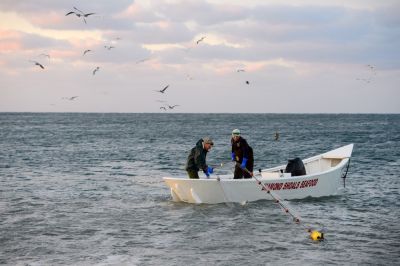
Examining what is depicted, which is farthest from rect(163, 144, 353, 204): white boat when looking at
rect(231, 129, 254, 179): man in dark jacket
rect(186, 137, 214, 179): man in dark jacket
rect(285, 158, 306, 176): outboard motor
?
rect(231, 129, 254, 179): man in dark jacket

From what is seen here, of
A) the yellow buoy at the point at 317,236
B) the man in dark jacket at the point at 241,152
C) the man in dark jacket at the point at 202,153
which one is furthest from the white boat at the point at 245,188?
the yellow buoy at the point at 317,236

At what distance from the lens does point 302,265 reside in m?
A: 9.68

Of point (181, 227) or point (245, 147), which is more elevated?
point (245, 147)

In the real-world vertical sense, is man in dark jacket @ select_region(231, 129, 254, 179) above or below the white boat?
above

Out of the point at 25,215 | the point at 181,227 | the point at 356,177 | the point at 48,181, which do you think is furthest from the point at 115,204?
the point at 356,177

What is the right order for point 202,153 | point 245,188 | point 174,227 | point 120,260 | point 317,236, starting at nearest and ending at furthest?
1. point 120,260
2. point 317,236
3. point 174,227
4. point 202,153
5. point 245,188

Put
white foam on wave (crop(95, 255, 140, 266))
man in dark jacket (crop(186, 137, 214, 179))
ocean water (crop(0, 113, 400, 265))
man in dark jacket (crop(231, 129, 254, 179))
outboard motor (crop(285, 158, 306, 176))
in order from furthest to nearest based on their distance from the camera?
outboard motor (crop(285, 158, 306, 176))
man in dark jacket (crop(231, 129, 254, 179))
man in dark jacket (crop(186, 137, 214, 179))
ocean water (crop(0, 113, 400, 265))
white foam on wave (crop(95, 255, 140, 266))

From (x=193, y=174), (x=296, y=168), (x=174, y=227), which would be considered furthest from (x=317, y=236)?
(x=296, y=168)

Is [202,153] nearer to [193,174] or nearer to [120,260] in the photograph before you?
[193,174]

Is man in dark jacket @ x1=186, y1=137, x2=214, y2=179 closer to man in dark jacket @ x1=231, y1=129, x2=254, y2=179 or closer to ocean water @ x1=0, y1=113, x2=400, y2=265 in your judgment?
man in dark jacket @ x1=231, y1=129, x2=254, y2=179

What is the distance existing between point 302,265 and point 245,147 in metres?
6.05

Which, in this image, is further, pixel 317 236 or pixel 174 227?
pixel 174 227

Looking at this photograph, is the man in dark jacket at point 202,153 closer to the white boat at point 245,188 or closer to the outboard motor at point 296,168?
the white boat at point 245,188

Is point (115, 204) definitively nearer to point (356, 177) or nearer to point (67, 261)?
point (67, 261)
